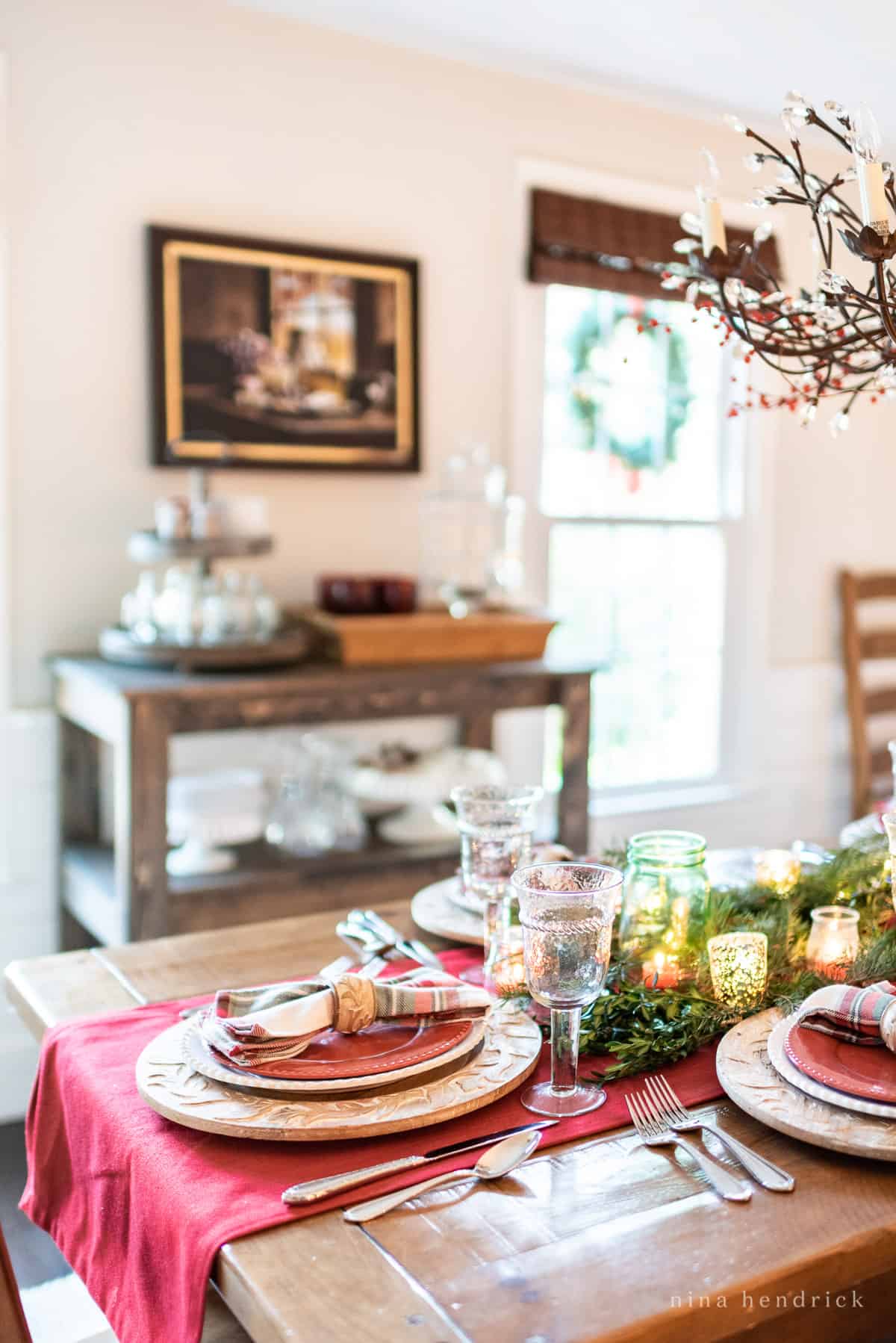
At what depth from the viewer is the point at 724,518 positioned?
149 inches

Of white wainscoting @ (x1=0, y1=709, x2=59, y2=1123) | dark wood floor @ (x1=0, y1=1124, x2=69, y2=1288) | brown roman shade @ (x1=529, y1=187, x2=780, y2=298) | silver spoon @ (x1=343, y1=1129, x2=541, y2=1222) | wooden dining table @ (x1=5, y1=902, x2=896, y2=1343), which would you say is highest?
brown roman shade @ (x1=529, y1=187, x2=780, y2=298)

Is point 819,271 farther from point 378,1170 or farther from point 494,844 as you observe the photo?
point 378,1170

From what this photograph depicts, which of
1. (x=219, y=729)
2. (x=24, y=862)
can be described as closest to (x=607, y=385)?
(x=219, y=729)

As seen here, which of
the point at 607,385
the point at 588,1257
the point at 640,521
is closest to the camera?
the point at 588,1257

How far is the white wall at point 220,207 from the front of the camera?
2.66 meters

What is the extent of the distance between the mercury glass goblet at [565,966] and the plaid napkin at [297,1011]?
10cm

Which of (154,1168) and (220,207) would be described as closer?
(154,1168)

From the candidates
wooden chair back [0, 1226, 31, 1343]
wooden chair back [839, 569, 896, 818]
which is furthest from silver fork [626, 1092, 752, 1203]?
wooden chair back [839, 569, 896, 818]

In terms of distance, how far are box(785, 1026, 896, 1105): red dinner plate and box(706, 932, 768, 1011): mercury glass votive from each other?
0.10 meters

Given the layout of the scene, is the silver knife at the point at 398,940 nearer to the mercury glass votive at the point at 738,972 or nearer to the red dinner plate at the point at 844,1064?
the mercury glass votive at the point at 738,972

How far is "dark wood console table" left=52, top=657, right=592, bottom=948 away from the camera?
236cm

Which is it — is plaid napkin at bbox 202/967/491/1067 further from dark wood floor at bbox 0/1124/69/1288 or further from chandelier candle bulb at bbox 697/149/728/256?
dark wood floor at bbox 0/1124/69/1288

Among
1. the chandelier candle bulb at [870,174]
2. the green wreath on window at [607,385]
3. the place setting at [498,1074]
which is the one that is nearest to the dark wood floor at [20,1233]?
the place setting at [498,1074]

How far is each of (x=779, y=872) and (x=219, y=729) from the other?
1.24 m
